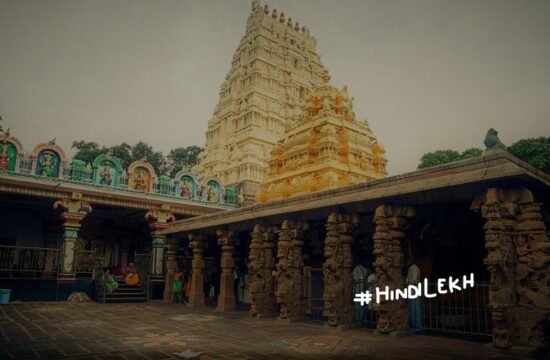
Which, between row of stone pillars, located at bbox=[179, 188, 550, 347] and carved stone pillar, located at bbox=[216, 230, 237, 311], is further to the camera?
carved stone pillar, located at bbox=[216, 230, 237, 311]

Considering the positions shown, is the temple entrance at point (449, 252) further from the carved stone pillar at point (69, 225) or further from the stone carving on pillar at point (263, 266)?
the carved stone pillar at point (69, 225)

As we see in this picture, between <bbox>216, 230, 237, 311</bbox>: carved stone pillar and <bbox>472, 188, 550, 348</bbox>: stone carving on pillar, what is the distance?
796cm

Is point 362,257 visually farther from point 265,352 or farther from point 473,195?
point 265,352

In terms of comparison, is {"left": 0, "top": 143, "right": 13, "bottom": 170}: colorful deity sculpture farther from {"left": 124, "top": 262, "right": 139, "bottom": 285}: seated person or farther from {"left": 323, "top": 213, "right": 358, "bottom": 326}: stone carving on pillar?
{"left": 323, "top": 213, "right": 358, "bottom": 326}: stone carving on pillar

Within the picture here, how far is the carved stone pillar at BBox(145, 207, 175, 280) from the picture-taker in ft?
60.0

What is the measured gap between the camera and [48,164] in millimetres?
17453

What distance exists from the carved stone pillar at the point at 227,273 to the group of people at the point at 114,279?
520 cm

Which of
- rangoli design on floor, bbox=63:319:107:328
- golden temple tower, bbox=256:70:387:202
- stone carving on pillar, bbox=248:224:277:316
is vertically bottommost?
rangoli design on floor, bbox=63:319:107:328

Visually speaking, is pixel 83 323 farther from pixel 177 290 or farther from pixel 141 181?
pixel 141 181

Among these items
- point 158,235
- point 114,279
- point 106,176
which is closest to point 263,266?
point 114,279

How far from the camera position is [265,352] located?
609cm

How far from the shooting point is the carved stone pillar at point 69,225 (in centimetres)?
1628

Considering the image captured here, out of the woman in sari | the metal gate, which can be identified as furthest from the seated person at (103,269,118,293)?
the metal gate

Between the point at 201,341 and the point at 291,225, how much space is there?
4.08m
